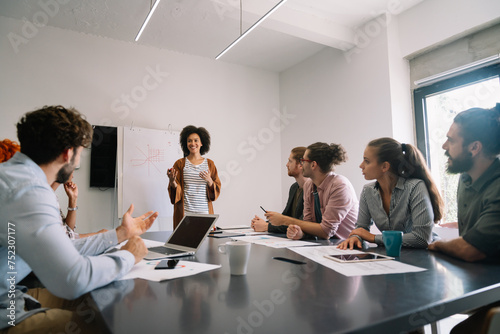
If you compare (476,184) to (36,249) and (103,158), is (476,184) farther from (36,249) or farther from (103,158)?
(103,158)

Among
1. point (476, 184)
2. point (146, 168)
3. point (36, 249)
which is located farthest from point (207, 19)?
point (36, 249)

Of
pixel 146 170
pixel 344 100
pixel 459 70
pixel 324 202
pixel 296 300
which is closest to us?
pixel 296 300

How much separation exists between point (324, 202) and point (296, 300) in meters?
1.44

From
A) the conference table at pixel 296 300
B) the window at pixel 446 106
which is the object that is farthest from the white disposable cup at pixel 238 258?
the window at pixel 446 106

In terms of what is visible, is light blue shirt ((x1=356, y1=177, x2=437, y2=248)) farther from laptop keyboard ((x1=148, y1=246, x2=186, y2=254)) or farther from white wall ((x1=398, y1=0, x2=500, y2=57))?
white wall ((x1=398, y1=0, x2=500, y2=57))

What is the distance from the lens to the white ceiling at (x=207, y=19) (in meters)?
3.19

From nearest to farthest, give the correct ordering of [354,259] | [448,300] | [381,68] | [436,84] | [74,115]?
[448,300], [74,115], [354,259], [436,84], [381,68]

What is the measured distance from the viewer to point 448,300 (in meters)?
0.68

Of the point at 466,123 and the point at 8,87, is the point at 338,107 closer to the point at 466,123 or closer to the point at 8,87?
the point at 466,123

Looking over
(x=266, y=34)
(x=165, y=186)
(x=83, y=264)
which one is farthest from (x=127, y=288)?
(x=266, y=34)

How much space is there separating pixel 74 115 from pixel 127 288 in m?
0.54

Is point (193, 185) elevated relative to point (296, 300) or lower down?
elevated

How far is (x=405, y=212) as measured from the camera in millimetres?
1524

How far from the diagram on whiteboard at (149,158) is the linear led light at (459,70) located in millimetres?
2985
